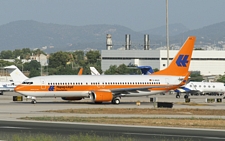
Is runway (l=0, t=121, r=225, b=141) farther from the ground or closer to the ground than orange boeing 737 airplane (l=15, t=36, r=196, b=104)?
closer to the ground

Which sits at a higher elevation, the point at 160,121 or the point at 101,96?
the point at 101,96

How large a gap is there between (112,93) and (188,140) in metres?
44.4

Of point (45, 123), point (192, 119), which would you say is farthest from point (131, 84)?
point (45, 123)

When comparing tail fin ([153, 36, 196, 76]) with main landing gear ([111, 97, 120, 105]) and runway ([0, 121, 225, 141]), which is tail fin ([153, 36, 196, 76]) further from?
runway ([0, 121, 225, 141])

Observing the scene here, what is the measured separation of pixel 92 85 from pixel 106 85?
6.26 ft

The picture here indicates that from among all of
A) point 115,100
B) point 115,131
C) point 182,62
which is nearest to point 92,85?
point 115,100

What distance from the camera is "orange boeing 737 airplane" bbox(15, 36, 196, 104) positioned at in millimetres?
74250

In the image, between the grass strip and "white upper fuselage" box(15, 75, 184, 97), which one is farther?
"white upper fuselage" box(15, 75, 184, 97)

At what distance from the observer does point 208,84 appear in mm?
120375

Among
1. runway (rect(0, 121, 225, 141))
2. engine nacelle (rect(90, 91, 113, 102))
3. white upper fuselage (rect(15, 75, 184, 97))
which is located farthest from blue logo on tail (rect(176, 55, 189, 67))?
runway (rect(0, 121, 225, 141))

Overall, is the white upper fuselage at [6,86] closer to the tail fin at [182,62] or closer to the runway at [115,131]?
the tail fin at [182,62]

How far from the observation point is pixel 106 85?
253 feet

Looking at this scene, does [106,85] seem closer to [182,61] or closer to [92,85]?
[92,85]

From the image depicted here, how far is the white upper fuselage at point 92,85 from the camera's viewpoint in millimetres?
74250
